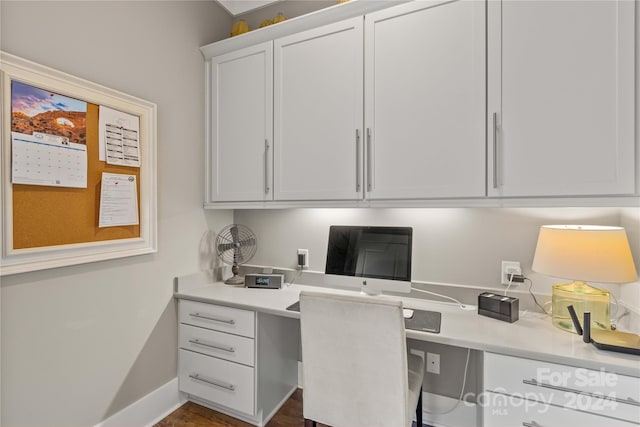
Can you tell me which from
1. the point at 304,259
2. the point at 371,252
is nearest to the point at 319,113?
the point at 371,252

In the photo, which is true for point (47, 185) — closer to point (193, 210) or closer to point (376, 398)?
point (193, 210)

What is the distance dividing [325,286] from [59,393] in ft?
4.94

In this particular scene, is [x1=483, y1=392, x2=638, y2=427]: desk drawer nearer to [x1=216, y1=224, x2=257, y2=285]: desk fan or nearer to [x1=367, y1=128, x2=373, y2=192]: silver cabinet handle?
[x1=367, y1=128, x2=373, y2=192]: silver cabinet handle

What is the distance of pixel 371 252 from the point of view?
6.09 ft

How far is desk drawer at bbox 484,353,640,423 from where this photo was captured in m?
1.10

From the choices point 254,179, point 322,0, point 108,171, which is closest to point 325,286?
point 254,179

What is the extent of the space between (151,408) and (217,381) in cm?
42

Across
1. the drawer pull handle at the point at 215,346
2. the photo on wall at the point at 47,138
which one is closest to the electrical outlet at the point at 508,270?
the drawer pull handle at the point at 215,346

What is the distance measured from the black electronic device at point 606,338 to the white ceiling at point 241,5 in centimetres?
268

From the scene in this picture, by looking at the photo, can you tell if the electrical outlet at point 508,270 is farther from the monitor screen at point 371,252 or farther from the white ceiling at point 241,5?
the white ceiling at point 241,5

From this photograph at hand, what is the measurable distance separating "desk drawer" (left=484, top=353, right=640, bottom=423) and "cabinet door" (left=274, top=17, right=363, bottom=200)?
3.38ft

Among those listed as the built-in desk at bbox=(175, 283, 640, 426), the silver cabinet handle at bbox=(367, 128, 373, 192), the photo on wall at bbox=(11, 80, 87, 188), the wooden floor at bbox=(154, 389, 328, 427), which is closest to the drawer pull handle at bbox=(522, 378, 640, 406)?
the built-in desk at bbox=(175, 283, 640, 426)

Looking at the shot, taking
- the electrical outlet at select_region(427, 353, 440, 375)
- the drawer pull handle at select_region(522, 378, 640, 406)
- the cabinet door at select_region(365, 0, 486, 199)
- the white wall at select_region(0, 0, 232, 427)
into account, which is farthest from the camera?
the electrical outlet at select_region(427, 353, 440, 375)

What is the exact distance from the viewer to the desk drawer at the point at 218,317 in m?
1.82
